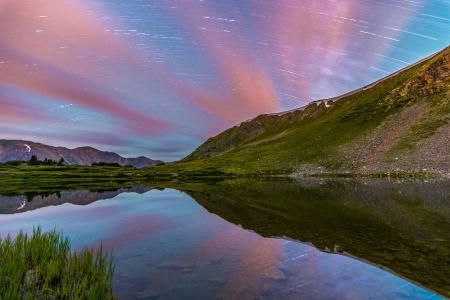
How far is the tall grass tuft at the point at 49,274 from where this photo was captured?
8.48m

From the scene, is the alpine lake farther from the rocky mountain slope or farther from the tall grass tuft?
the rocky mountain slope

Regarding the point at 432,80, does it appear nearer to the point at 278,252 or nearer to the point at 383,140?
the point at 383,140

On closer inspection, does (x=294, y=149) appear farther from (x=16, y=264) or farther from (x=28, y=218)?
(x=16, y=264)

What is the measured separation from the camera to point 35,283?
9.77 metres

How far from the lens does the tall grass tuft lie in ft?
27.8

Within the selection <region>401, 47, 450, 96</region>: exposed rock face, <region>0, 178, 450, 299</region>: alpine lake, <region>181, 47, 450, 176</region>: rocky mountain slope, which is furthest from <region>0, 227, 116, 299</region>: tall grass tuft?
<region>401, 47, 450, 96</region>: exposed rock face

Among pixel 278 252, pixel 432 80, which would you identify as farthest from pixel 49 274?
pixel 432 80

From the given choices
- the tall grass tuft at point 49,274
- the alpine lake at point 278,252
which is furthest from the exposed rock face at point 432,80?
the tall grass tuft at point 49,274

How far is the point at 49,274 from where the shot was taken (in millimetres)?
9164

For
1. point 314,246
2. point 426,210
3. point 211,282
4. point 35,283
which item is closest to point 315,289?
point 211,282

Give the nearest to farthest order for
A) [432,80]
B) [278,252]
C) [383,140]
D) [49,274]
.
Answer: [49,274] → [278,252] → [383,140] → [432,80]

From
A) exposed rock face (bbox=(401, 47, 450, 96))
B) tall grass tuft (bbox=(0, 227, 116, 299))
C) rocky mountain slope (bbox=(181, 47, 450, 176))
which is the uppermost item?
exposed rock face (bbox=(401, 47, 450, 96))

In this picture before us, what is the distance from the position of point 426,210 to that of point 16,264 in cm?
3316

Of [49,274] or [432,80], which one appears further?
[432,80]
